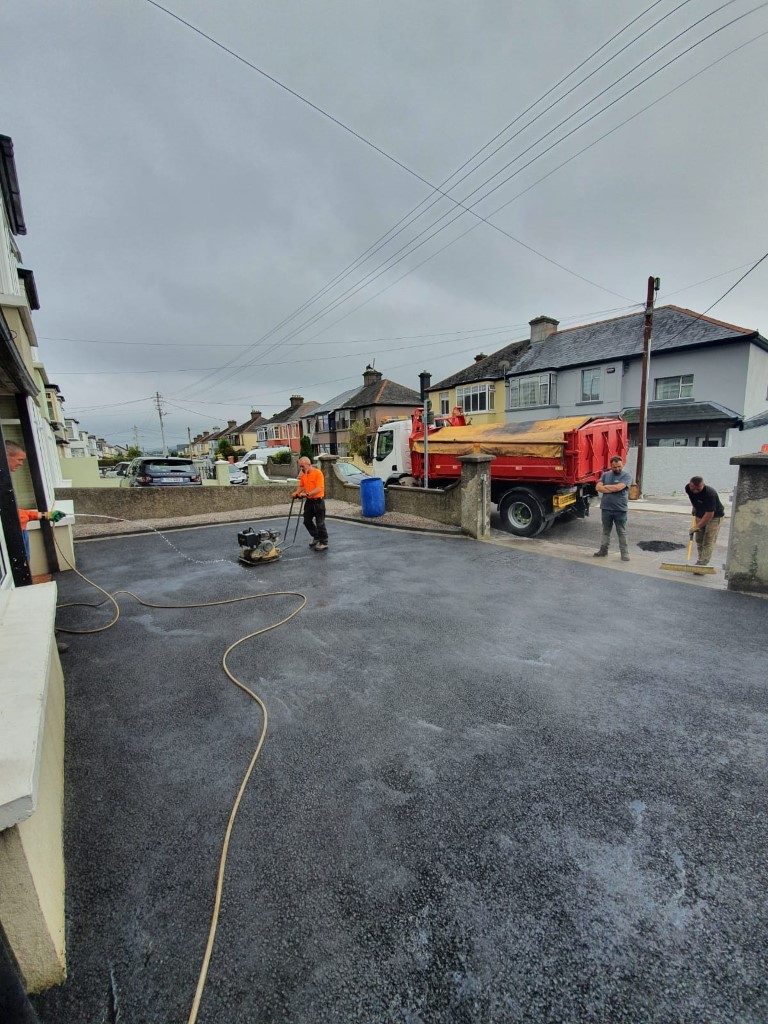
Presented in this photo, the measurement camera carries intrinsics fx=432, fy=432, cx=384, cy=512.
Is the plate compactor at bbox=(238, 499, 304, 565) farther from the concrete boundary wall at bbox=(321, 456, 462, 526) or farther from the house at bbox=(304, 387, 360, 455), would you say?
the house at bbox=(304, 387, 360, 455)

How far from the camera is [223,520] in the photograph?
11.4m

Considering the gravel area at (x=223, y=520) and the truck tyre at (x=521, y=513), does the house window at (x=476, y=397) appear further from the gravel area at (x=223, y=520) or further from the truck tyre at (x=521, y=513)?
the truck tyre at (x=521, y=513)

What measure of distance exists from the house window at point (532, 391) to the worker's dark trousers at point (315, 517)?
827 inches

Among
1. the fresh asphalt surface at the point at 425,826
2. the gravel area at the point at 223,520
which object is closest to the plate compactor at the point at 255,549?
the fresh asphalt surface at the point at 425,826

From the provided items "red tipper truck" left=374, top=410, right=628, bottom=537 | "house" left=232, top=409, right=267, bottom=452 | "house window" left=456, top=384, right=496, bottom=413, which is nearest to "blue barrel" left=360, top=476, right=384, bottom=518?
"red tipper truck" left=374, top=410, right=628, bottom=537

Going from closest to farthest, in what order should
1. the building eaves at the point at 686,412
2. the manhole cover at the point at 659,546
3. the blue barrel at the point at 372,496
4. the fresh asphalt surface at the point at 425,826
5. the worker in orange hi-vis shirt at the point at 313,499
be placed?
the fresh asphalt surface at the point at 425,826 < the worker in orange hi-vis shirt at the point at 313,499 < the manhole cover at the point at 659,546 < the blue barrel at the point at 372,496 < the building eaves at the point at 686,412

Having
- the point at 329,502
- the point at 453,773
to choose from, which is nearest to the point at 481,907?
the point at 453,773

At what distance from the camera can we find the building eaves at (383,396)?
3756cm

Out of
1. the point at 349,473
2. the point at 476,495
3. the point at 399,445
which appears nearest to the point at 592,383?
the point at 349,473

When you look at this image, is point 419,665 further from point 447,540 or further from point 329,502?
point 329,502

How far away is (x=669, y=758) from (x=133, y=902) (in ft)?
9.73

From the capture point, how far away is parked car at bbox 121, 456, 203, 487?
13.0 meters

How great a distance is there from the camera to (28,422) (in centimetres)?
668

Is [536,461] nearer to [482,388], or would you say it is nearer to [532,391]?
[532,391]
